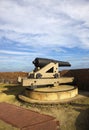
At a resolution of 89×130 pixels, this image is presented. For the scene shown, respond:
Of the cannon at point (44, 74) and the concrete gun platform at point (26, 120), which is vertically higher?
the cannon at point (44, 74)

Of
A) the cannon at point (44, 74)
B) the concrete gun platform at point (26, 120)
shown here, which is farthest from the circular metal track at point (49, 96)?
the concrete gun platform at point (26, 120)

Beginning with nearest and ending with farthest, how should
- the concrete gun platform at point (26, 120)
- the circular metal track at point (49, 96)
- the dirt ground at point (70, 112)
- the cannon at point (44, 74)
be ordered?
the concrete gun platform at point (26, 120) → the dirt ground at point (70, 112) → the circular metal track at point (49, 96) → the cannon at point (44, 74)

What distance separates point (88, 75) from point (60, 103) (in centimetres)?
467

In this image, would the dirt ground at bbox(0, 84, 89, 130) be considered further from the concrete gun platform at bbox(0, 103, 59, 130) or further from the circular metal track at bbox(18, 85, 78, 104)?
the concrete gun platform at bbox(0, 103, 59, 130)

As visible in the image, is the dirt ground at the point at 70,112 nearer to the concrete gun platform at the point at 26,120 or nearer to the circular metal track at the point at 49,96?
the circular metal track at the point at 49,96

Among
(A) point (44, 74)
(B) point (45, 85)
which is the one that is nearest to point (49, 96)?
(A) point (44, 74)

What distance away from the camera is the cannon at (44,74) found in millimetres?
14004

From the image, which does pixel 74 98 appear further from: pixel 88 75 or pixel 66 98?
pixel 88 75

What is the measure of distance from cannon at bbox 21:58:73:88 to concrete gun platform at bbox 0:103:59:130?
28.5 ft

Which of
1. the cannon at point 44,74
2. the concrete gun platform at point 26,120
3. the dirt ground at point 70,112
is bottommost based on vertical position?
the dirt ground at point 70,112

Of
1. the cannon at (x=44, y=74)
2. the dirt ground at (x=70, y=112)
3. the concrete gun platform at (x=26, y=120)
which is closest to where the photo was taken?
the concrete gun platform at (x=26, y=120)

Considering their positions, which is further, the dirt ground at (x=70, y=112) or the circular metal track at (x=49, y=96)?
the circular metal track at (x=49, y=96)

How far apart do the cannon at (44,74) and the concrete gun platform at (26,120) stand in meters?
8.67

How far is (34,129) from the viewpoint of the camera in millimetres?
3918
